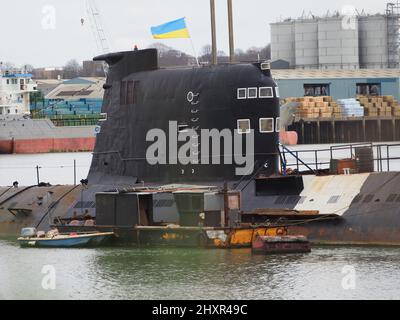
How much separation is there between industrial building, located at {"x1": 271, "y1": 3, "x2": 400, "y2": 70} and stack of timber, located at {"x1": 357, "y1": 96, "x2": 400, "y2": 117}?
1070 cm

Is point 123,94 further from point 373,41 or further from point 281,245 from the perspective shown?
point 373,41

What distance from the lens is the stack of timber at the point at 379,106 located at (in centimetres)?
12175

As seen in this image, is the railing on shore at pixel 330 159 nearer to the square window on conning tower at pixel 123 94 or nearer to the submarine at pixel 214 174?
the submarine at pixel 214 174

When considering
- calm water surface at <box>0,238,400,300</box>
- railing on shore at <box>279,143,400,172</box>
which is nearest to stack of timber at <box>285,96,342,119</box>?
railing on shore at <box>279,143,400,172</box>

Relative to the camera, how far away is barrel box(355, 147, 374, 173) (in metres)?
40.5

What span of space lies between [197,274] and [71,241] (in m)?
8.51

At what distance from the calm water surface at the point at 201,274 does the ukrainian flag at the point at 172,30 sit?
8698 mm

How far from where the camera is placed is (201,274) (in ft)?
109

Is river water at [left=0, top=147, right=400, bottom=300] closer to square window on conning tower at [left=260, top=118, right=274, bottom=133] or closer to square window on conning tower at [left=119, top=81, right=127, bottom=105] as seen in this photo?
square window on conning tower at [left=260, top=118, right=274, bottom=133]

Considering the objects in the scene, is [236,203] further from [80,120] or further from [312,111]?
[80,120]

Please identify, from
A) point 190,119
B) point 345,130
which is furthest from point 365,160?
point 345,130

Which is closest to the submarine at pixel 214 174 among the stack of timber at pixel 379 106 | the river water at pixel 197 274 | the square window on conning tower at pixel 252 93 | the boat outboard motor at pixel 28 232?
the square window on conning tower at pixel 252 93

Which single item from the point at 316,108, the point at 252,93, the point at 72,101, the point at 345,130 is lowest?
the point at 345,130
